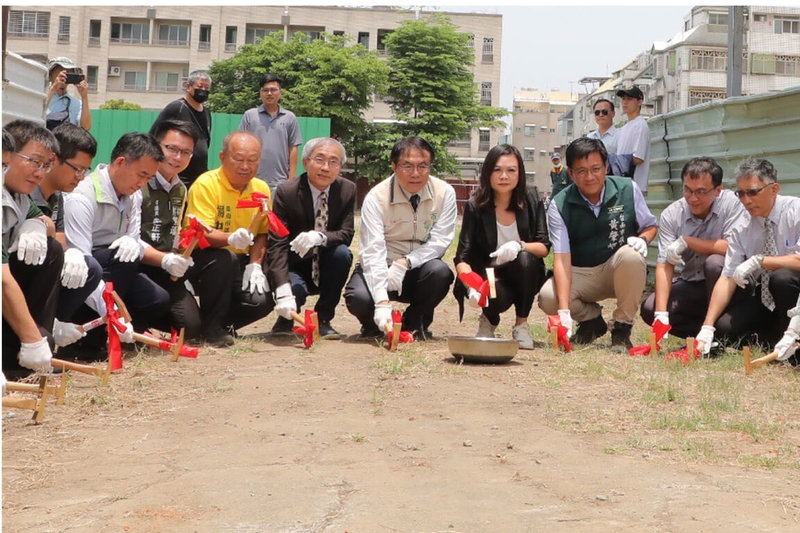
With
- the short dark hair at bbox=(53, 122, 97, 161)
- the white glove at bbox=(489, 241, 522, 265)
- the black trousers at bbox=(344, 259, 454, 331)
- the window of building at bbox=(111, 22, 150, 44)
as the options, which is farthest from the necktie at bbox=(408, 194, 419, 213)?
the window of building at bbox=(111, 22, 150, 44)

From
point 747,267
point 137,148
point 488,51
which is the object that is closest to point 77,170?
point 137,148

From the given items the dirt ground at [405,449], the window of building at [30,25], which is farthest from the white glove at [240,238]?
the window of building at [30,25]

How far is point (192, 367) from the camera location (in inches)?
189

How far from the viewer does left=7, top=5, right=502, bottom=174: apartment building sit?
1903 inches

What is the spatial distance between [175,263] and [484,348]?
1815 mm

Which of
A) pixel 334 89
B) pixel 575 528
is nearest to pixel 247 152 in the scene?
pixel 575 528

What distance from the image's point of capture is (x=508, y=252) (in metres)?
5.46

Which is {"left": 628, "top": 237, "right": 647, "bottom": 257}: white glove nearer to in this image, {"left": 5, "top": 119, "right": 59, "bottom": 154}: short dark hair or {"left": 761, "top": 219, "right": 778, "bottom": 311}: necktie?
{"left": 761, "top": 219, "right": 778, "bottom": 311}: necktie

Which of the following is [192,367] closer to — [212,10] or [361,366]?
[361,366]

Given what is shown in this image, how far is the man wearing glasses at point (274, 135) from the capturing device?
26.1ft

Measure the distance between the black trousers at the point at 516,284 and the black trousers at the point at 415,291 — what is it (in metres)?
0.31

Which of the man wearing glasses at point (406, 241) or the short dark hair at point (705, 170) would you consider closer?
the short dark hair at point (705, 170)

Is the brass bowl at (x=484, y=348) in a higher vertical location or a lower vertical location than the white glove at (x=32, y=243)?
lower

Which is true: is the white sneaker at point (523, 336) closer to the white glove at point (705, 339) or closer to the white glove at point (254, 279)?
the white glove at point (705, 339)
